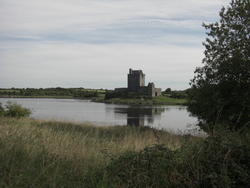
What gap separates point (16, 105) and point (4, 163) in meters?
25.0

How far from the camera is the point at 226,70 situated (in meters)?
16.6

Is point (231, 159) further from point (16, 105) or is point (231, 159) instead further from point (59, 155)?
point (16, 105)

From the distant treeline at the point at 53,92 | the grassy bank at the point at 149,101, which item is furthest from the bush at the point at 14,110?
the distant treeline at the point at 53,92

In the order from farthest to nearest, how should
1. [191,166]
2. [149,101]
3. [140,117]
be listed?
[149,101] < [140,117] < [191,166]

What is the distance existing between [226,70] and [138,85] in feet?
344

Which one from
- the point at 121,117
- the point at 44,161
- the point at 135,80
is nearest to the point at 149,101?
the point at 135,80

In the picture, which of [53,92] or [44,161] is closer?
[44,161]

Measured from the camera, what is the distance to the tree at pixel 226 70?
16.0m

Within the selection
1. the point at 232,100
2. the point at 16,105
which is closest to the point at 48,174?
the point at 232,100

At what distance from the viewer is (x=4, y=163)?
443cm

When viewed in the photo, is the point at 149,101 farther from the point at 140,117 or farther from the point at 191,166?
the point at 191,166

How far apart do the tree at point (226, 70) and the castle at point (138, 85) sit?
314 ft

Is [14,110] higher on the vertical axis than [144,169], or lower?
lower

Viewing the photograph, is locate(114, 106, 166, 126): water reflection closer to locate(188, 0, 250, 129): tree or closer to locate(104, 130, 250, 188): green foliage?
locate(188, 0, 250, 129): tree
